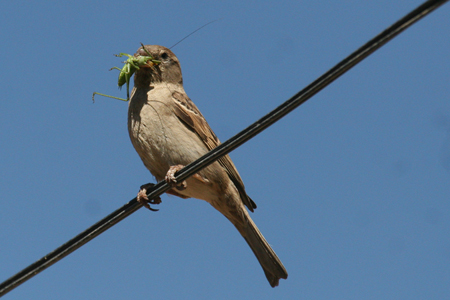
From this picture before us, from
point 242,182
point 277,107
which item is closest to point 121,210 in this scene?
point 277,107

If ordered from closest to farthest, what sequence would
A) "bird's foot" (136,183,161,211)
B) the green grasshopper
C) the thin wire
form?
the thin wire
"bird's foot" (136,183,161,211)
the green grasshopper

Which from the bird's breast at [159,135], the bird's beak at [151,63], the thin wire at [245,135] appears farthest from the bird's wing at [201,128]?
the thin wire at [245,135]

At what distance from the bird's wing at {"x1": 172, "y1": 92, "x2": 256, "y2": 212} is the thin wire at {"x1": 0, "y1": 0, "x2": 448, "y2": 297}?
1.77 meters

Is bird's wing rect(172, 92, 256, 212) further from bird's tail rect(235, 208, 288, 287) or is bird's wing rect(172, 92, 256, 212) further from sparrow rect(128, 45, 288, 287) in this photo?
bird's tail rect(235, 208, 288, 287)

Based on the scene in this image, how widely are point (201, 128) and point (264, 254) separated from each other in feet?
6.32

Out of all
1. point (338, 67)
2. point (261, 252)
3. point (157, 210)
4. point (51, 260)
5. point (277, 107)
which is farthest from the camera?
point (261, 252)

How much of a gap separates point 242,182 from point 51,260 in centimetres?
353

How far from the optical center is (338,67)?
4.12 metres

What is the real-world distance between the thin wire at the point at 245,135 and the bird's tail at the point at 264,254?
2.23 m

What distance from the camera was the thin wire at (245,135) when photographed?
12.4 ft

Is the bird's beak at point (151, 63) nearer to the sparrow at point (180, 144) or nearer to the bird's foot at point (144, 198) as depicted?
the sparrow at point (180, 144)

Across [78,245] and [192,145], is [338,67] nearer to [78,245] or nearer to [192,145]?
[78,245]

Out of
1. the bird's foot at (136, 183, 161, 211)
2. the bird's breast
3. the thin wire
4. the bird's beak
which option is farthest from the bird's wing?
the thin wire

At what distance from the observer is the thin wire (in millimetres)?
3774
